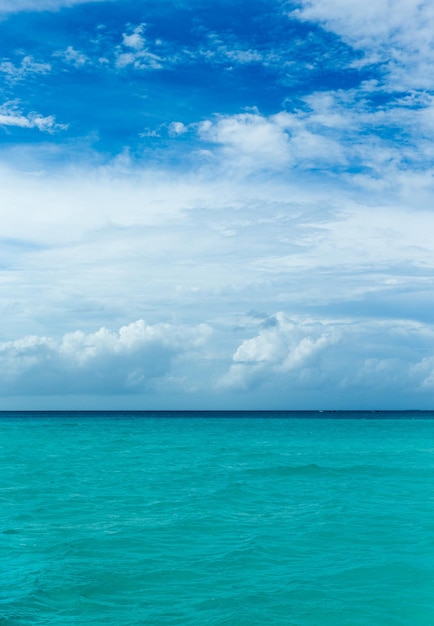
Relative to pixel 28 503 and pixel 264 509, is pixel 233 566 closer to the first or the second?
pixel 264 509

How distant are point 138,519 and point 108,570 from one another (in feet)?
20.1

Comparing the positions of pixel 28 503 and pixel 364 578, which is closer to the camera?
pixel 364 578

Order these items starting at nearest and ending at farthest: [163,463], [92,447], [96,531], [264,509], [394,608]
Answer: [394,608] < [96,531] < [264,509] < [163,463] < [92,447]

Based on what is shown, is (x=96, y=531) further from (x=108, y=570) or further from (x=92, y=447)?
(x=92, y=447)

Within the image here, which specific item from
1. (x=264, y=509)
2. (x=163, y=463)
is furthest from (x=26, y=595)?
(x=163, y=463)

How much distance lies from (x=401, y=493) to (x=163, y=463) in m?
17.4

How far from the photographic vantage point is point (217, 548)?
693 inches

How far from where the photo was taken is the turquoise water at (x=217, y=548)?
42.3 feet

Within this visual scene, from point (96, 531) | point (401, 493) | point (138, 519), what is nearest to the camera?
point (96, 531)

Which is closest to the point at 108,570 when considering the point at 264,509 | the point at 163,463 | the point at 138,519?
the point at 138,519

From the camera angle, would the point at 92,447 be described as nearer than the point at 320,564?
No

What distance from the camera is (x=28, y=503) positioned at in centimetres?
2473

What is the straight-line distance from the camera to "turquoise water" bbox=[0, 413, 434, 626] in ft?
42.3

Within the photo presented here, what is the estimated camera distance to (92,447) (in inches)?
2144
